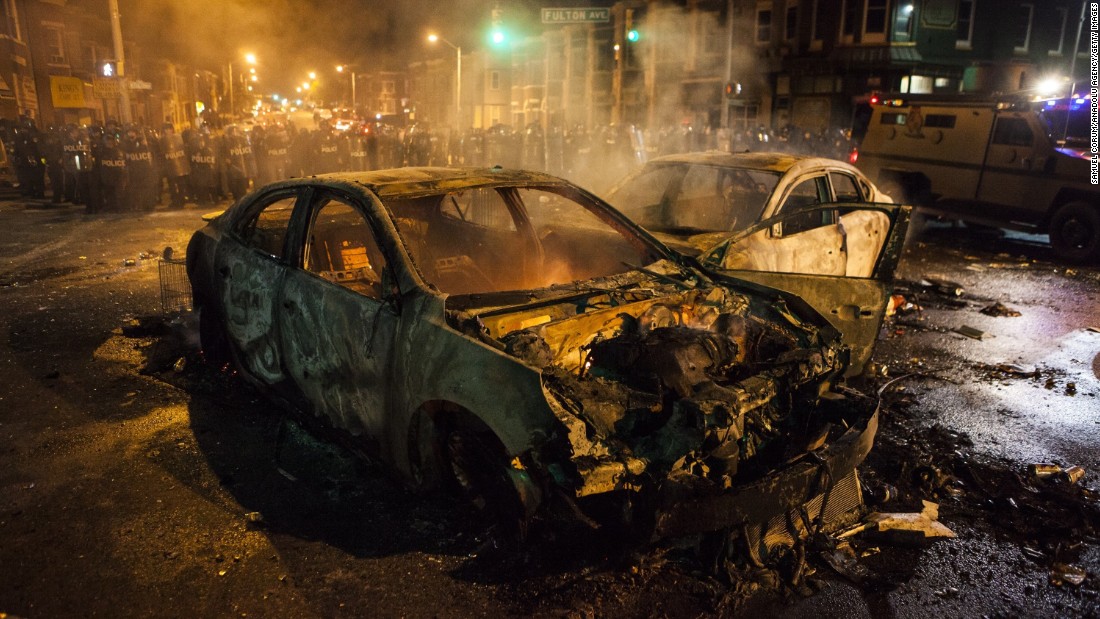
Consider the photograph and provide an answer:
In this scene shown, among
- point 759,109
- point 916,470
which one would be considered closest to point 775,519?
point 916,470

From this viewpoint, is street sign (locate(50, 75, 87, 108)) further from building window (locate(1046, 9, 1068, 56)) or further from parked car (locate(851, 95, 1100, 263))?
building window (locate(1046, 9, 1068, 56))

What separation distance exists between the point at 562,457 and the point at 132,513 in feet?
7.49

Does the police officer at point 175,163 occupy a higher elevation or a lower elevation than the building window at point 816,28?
lower

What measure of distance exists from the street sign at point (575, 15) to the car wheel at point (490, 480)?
14056 millimetres

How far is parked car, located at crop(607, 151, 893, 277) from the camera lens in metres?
5.85

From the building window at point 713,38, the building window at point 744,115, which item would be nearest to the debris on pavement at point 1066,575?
the building window at point 744,115

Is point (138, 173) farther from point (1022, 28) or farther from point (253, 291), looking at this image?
point (1022, 28)

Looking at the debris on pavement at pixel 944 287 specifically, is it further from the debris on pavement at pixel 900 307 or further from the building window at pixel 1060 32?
the building window at pixel 1060 32

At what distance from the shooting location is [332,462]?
156 inches

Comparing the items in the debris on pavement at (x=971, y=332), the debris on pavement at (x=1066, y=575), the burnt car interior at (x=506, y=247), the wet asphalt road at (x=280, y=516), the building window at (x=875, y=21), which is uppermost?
the building window at (x=875, y=21)

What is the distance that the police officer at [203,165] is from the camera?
579 inches

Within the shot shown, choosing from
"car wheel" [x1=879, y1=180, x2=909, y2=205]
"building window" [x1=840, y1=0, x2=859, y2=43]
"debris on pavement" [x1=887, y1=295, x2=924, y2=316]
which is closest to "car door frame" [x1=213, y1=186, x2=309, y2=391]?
"debris on pavement" [x1=887, y1=295, x2=924, y2=316]

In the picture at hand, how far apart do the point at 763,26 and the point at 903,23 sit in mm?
6314

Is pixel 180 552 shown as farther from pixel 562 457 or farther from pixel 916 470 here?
pixel 916 470
